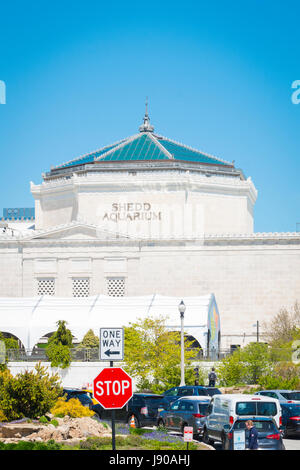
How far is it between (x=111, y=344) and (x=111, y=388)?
44.2 inches

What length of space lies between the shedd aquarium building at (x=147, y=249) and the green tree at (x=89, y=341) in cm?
186

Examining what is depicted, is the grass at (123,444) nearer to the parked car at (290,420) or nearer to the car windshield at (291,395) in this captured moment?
the parked car at (290,420)

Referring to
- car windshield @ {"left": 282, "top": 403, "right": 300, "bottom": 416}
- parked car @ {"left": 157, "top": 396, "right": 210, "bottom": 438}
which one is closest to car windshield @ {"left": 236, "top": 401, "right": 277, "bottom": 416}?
parked car @ {"left": 157, "top": 396, "right": 210, "bottom": 438}

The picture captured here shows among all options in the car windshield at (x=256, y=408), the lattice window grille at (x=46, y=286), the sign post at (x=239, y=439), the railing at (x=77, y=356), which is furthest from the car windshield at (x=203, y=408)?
the lattice window grille at (x=46, y=286)

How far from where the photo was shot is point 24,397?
30672 millimetres

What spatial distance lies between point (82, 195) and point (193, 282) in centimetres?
1653

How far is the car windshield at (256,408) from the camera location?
2465 cm

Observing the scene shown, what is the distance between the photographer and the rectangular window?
81.1m

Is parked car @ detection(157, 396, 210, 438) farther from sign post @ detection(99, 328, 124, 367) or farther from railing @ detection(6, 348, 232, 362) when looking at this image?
railing @ detection(6, 348, 232, 362)

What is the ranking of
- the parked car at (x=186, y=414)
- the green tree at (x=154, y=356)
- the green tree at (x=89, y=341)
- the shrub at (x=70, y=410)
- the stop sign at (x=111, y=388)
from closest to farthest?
1. the stop sign at (x=111, y=388)
2. the parked car at (x=186, y=414)
3. the shrub at (x=70, y=410)
4. the green tree at (x=154, y=356)
5. the green tree at (x=89, y=341)

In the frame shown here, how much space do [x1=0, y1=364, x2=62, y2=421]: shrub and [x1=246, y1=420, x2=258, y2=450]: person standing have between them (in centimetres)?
1079

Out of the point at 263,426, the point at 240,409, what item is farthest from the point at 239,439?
the point at 240,409

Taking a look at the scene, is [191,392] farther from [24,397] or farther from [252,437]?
[252,437]

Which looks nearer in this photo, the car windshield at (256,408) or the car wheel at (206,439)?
the car windshield at (256,408)
